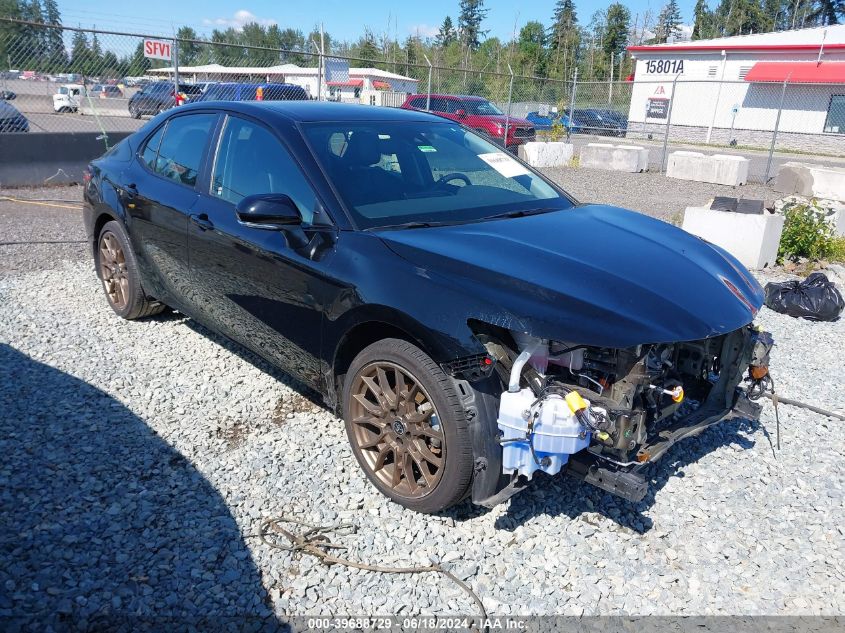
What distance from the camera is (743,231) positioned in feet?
24.9

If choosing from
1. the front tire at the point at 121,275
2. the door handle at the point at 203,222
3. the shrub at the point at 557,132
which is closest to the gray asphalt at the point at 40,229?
the front tire at the point at 121,275

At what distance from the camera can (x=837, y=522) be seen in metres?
3.30

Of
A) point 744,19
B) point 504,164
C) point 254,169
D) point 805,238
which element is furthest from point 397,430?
point 744,19

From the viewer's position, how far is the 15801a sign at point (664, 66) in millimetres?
37750

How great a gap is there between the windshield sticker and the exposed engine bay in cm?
170

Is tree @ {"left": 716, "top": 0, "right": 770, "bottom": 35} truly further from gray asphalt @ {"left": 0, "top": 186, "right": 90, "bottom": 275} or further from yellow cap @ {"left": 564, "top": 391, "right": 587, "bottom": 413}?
yellow cap @ {"left": 564, "top": 391, "right": 587, "bottom": 413}

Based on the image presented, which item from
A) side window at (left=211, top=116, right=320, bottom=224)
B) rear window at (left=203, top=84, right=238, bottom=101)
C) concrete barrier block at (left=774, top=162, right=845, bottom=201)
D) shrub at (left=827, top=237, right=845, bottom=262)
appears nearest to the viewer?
side window at (left=211, top=116, right=320, bottom=224)

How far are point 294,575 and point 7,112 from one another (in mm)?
12666

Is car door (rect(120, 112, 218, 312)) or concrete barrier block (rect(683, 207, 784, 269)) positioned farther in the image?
concrete barrier block (rect(683, 207, 784, 269))

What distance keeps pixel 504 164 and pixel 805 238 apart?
5345 millimetres

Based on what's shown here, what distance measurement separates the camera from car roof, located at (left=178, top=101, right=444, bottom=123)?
3.96 m

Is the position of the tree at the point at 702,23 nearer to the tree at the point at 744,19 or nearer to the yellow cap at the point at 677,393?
the tree at the point at 744,19

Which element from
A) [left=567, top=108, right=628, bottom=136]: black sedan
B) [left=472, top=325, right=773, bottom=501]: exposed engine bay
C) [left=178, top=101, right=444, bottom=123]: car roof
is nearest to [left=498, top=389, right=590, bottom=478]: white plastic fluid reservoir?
[left=472, top=325, right=773, bottom=501]: exposed engine bay

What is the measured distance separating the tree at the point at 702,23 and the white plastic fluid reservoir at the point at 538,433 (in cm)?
8337
